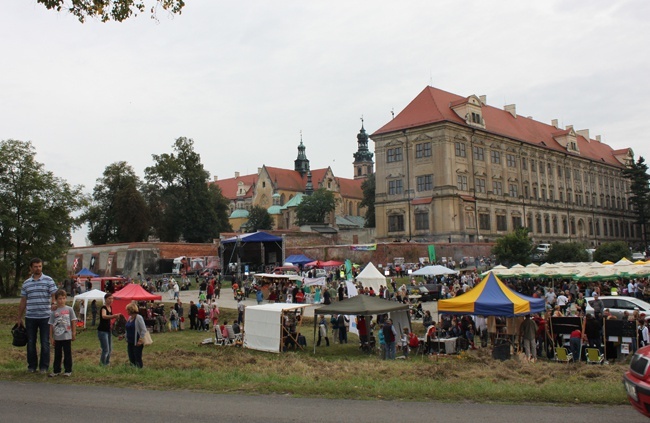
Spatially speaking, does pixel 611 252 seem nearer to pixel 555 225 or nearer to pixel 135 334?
pixel 555 225

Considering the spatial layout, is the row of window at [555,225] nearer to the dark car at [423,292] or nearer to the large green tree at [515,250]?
the large green tree at [515,250]

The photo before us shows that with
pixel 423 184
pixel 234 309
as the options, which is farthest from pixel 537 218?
pixel 234 309

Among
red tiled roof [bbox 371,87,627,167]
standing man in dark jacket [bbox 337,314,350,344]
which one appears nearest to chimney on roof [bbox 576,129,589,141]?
red tiled roof [bbox 371,87,627,167]

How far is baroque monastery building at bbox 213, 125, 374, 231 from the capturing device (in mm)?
118188

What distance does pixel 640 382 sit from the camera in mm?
6914

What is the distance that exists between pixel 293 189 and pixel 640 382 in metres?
122

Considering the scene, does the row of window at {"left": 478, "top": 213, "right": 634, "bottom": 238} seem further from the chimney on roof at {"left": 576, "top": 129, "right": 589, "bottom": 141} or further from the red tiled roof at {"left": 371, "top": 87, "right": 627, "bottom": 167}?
the chimney on roof at {"left": 576, "top": 129, "right": 589, "bottom": 141}

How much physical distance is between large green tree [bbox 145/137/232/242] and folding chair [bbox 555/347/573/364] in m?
61.9

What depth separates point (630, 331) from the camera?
1664 centimetres

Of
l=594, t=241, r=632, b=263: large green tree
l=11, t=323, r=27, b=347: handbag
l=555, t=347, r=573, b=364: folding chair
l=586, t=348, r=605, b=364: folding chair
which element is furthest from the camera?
l=594, t=241, r=632, b=263: large green tree

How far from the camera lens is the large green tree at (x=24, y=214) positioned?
42.4 meters

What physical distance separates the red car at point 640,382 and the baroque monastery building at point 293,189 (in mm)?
103683

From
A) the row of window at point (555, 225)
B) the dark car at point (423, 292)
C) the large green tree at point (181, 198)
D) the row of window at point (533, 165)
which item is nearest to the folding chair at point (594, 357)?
the dark car at point (423, 292)

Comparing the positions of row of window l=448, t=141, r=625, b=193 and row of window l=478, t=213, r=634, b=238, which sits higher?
row of window l=448, t=141, r=625, b=193
